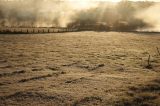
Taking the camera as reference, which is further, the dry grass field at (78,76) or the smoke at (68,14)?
the smoke at (68,14)

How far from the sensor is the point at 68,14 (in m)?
60.2

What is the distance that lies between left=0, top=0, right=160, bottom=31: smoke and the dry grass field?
3032cm

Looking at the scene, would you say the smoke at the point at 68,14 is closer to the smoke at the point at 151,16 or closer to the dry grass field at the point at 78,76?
the smoke at the point at 151,16

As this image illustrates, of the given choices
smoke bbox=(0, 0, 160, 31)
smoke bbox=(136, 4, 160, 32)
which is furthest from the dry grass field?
smoke bbox=(136, 4, 160, 32)

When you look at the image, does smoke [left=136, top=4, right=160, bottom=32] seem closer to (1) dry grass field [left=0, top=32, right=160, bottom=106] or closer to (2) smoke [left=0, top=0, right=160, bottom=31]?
(2) smoke [left=0, top=0, right=160, bottom=31]

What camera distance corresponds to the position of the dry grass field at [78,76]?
11828 mm

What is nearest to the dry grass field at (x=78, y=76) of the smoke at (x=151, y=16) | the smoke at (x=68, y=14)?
the smoke at (x=68, y=14)

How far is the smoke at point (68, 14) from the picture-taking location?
5472 centimetres

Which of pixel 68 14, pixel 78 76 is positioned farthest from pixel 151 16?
pixel 78 76

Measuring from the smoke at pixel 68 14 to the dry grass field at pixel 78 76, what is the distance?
30.3 metres

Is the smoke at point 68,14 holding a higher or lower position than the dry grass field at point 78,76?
higher

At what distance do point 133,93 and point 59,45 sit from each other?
13621mm

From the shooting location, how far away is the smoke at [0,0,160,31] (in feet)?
180

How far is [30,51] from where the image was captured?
71.9ft
